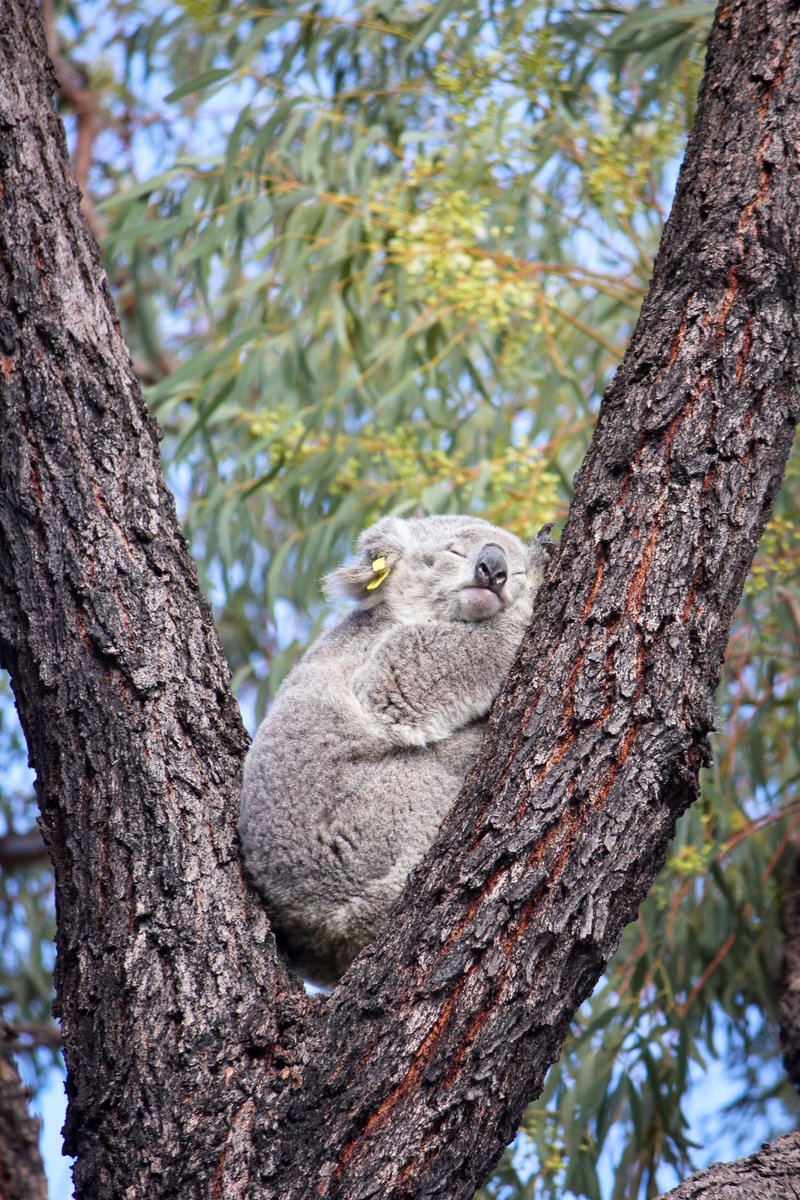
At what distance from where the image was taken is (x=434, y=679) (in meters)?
2.41

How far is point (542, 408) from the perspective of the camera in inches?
171

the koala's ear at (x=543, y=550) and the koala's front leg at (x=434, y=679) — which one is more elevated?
the koala's ear at (x=543, y=550)

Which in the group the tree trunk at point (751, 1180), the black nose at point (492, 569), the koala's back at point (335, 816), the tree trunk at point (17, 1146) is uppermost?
the black nose at point (492, 569)

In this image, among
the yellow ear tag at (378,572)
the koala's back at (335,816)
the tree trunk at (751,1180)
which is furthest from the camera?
the yellow ear tag at (378,572)

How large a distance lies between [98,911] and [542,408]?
2835 millimetres

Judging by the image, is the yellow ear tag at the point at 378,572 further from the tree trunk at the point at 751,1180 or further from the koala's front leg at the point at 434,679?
the tree trunk at the point at 751,1180

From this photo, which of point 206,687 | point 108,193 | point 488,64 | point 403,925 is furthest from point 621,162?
point 108,193

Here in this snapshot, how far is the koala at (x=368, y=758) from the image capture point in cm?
227

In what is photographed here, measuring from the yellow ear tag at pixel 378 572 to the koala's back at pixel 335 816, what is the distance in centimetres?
34

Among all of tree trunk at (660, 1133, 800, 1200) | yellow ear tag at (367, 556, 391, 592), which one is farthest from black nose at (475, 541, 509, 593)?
tree trunk at (660, 1133, 800, 1200)

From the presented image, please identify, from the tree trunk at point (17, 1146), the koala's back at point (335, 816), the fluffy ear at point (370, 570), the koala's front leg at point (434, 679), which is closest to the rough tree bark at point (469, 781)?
the koala's back at point (335, 816)

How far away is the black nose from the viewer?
2.52 metres

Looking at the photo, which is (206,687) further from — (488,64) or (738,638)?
(488,64)

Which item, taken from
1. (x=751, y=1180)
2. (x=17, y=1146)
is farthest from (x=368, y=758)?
(x=17, y=1146)
